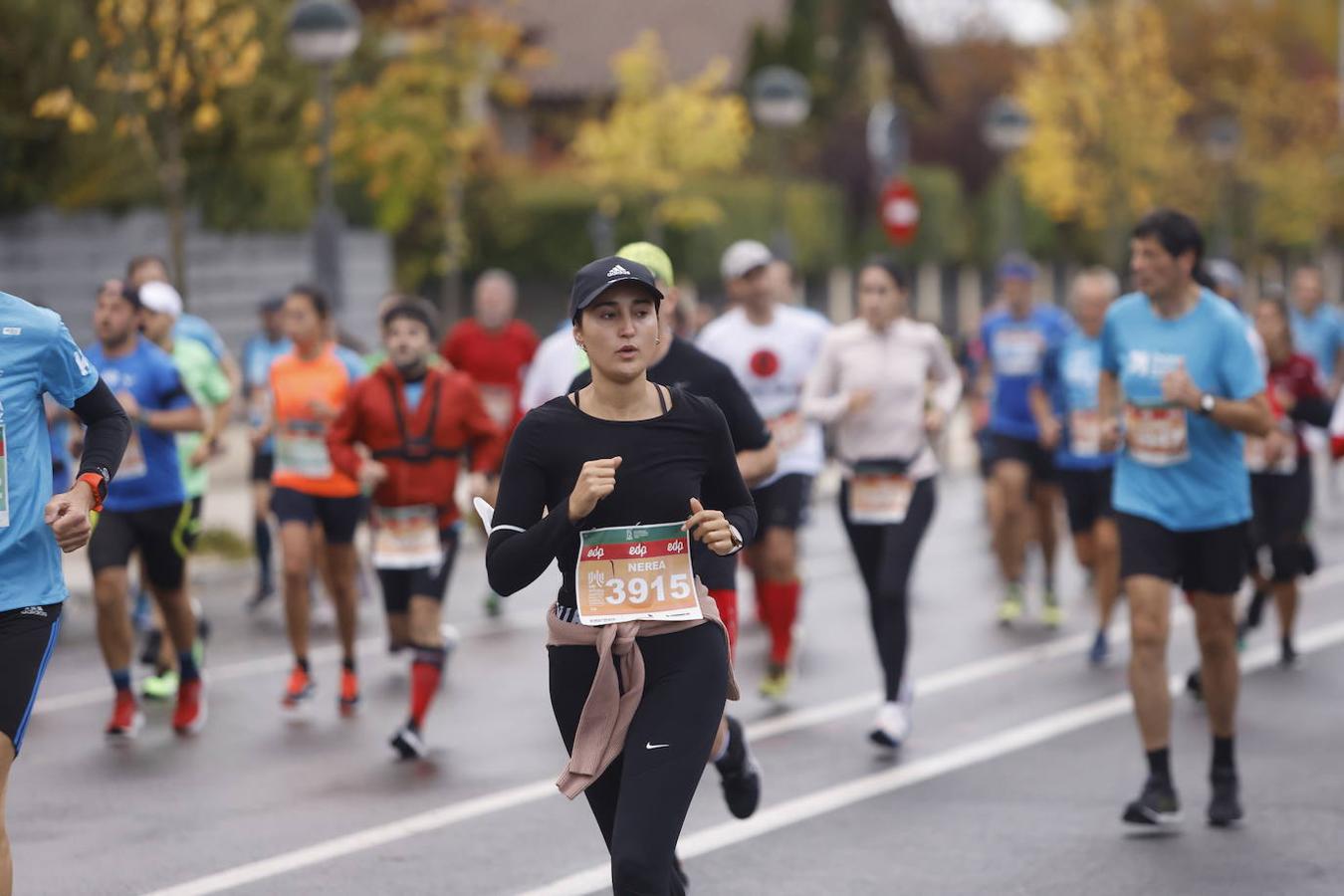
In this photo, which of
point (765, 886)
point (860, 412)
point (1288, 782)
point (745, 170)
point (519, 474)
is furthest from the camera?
point (745, 170)

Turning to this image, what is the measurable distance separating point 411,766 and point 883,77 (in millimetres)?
45956

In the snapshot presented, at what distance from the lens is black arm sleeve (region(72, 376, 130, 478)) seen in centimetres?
621

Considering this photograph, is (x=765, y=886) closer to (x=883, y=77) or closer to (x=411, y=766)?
(x=411, y=766)

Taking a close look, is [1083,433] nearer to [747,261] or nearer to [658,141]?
[747,261]

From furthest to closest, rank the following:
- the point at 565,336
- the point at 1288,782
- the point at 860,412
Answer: the point at 565,336, the point at 860,412, the point at 1288,782

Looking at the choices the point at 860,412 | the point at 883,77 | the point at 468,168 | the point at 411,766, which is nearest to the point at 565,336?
the point at 860,412

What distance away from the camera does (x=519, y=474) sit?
18.4 feet

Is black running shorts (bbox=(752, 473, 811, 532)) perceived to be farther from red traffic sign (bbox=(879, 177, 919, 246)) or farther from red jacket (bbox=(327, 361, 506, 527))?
red traffic sign (bbox=(879, 177, 919, 246))

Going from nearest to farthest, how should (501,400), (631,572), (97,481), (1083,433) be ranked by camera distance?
(631,572) → (97,481) → (1083,433) → (501,400)

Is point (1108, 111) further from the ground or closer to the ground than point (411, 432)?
further from the ground

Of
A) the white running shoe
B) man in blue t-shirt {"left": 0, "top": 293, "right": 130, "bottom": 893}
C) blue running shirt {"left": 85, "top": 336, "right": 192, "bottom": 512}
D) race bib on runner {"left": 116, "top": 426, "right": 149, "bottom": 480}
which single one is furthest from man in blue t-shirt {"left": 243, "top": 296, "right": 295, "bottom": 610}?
man in blue t-shirt {"left": 0, "top": 293, "right": 130, "bottom": 893}

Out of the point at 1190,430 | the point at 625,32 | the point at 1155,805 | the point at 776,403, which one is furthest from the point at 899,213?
the point at 625,32

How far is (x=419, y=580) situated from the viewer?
9.82 m

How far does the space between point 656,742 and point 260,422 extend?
8.85m
